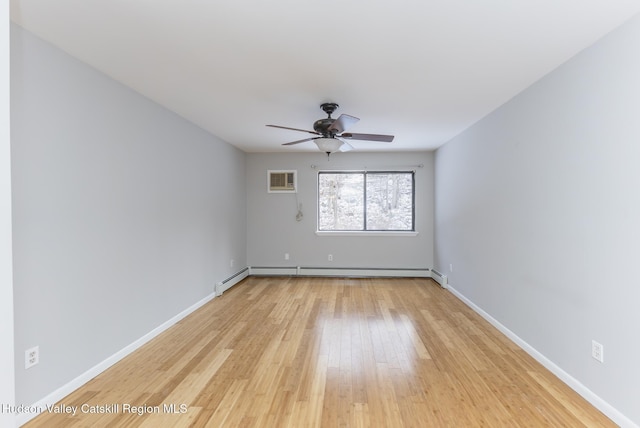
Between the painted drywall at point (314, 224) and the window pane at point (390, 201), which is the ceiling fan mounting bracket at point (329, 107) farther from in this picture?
the window pane at point (390, 201)

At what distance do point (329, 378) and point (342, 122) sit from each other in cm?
216

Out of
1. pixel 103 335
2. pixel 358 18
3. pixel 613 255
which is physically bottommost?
pixel 103 335

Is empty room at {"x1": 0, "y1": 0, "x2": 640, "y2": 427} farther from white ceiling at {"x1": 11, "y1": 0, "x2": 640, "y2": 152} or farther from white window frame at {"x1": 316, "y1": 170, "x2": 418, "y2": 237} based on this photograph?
white window frame at {"x1": 316, "y1": 170, "x2": 418, "y2": 237}

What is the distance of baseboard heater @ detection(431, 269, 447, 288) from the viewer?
492 centimetres

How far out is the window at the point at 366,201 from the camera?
228 inches

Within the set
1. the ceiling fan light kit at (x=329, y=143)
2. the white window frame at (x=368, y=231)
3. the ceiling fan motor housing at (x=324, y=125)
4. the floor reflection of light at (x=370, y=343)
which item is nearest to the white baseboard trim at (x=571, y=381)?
the floor reflection of light at (x=370, y=343)

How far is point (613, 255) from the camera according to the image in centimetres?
184

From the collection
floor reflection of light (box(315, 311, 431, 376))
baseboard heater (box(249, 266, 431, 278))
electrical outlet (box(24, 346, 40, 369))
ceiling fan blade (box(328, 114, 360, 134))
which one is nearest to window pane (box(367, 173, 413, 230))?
baseboard heater (box(249, 266, 431, 278))

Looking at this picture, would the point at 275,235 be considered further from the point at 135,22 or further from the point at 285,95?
Answer: the point at 135,22

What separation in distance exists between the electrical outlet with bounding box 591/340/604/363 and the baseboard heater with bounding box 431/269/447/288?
115 inches

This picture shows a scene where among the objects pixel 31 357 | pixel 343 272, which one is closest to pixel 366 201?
pixel 343 272

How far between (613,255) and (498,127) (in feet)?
6.04

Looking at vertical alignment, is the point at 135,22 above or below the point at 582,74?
above

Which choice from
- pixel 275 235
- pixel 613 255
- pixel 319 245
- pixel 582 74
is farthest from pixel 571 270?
pixel 275 235
